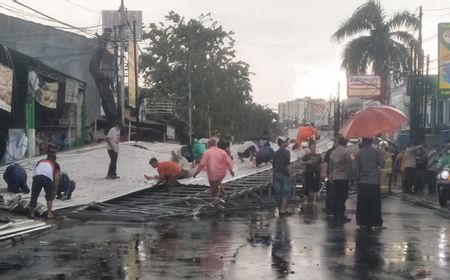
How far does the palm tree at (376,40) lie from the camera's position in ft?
148

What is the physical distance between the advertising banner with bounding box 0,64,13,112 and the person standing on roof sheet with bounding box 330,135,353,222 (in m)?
9.78

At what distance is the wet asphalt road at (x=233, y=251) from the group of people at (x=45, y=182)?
0.93 m

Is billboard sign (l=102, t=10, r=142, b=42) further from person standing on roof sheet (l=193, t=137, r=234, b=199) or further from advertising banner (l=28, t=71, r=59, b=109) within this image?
person standing on roof sheet (l=193, t=137, r=234, b=199)

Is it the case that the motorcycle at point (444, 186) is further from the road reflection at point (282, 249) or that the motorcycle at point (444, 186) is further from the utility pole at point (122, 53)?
the utility pole at point (122, 53)

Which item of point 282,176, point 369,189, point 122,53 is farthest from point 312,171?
point 122,53

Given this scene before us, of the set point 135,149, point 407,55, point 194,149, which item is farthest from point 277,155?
point 407,55

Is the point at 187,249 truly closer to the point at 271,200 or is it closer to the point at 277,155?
the point at 277,155

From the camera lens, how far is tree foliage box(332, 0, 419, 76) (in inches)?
1779

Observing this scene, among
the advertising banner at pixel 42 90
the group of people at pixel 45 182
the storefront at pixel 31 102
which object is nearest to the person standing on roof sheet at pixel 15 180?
the group of people at pixel 45 182

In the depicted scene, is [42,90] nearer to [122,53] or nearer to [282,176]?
[282,176]

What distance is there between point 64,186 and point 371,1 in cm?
3471

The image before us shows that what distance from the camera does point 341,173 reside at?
49.5ft

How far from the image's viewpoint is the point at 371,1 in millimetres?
46156

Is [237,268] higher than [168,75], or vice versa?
[168,75]
